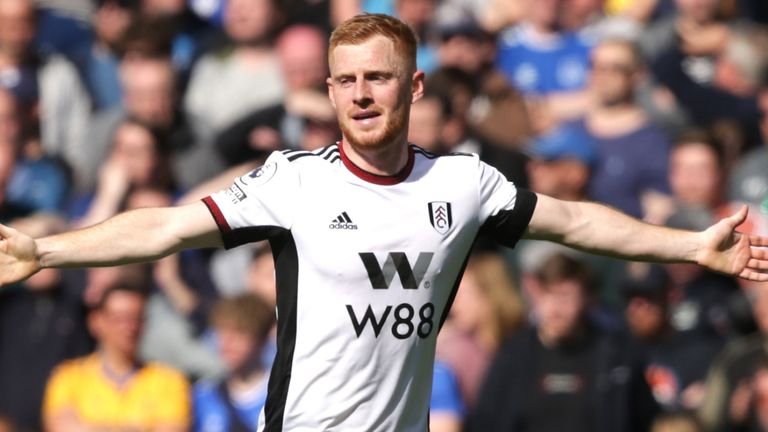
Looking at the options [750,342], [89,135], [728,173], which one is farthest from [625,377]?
[89,135]

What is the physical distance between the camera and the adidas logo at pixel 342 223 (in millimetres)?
5938

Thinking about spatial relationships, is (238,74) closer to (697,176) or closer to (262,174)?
(697,176)

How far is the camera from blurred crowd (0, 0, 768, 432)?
396 inches

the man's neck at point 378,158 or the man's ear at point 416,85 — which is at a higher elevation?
the man's ear at point 416,85

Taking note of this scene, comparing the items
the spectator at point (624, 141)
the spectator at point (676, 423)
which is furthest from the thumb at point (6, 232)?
the spectator at point (624, 141)

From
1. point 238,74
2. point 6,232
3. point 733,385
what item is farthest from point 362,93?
point 238,74

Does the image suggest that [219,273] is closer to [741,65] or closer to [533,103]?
[533,103]

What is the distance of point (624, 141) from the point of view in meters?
11.7

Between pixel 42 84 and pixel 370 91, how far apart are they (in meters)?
6.60

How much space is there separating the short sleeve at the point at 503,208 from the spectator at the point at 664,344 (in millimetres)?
4439

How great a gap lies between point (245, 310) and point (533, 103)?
10.3 feet

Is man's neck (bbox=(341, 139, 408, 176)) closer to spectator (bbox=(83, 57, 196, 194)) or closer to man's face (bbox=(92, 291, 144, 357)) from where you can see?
man's face (bbox=(92, 291, 144, 357))

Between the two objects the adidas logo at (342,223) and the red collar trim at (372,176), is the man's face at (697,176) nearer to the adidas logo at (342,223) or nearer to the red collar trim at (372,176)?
the red collar trim at (372,176)

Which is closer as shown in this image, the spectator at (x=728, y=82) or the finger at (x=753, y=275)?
the finger at (x=753, y=275)
